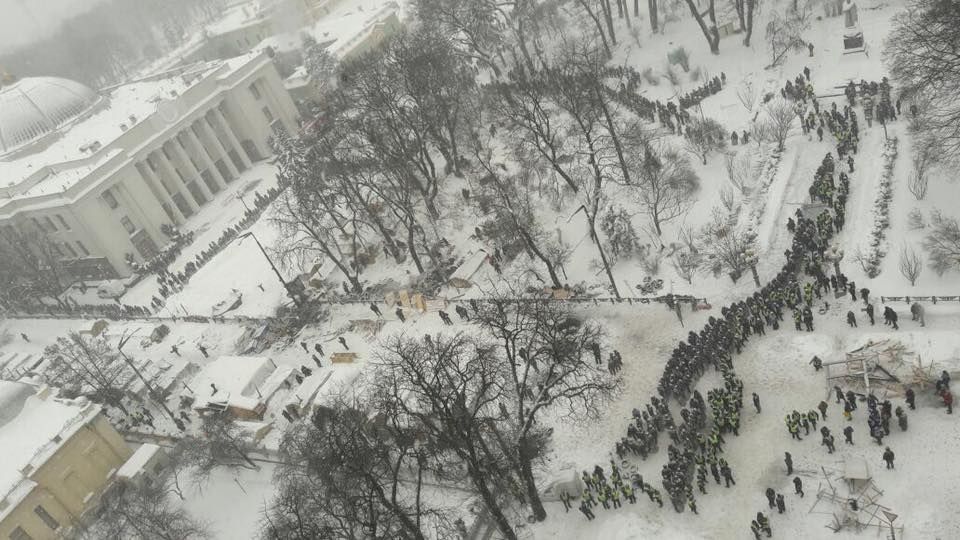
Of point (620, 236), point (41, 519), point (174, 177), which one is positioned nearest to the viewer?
point (41, 519)

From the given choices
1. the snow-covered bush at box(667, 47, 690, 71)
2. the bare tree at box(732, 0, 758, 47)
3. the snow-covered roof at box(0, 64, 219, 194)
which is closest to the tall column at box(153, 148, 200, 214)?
the snow-covered roof at box(0, 64, 219, 194)

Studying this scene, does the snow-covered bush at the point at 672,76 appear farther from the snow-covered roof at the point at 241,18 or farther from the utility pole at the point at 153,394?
the snow-covered roof at the point at 241,18

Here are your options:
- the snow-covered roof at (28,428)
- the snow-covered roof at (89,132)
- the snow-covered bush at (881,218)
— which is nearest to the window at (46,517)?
the snow-covered roof at (28,428)

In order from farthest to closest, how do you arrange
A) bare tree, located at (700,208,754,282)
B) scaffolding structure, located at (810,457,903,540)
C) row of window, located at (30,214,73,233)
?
row of window, located at (30,214,73,233), bare tree, located at (700,208,754,282), scaffolding structure, located at (810,457,903,540)

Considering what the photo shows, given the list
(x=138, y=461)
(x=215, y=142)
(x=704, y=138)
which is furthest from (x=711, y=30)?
(x=138, y=461)

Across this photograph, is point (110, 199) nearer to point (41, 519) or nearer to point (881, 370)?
point (41, 519)

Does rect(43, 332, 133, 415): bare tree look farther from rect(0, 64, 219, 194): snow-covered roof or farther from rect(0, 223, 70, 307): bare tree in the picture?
rect(0, 64, 219, 194): snow-covered roof

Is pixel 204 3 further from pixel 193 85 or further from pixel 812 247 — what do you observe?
pixel 812 247

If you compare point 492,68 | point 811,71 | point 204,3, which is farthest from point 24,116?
point 204,3
